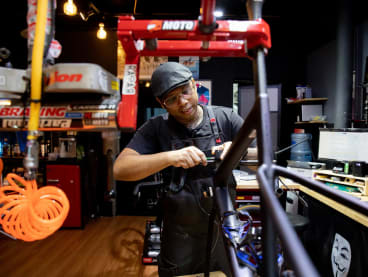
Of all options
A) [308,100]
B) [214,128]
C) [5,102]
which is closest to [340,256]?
[214,128]

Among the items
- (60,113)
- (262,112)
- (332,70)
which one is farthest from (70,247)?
(332,70)

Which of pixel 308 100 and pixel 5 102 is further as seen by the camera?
pixel 308 100

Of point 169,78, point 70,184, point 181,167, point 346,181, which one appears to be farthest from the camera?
point 70,184

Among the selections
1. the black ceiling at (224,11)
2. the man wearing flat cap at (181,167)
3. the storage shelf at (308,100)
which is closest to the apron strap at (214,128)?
the man wearing flat cap at (181,167)

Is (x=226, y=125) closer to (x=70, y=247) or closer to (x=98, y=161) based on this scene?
(x=70, y=247)

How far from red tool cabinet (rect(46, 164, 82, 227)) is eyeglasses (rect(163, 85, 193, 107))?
9.13 feet

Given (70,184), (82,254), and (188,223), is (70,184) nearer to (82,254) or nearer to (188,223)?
(82,254)

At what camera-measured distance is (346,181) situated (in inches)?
85.0

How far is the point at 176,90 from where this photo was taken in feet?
3.91

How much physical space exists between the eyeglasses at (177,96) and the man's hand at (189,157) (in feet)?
1.11

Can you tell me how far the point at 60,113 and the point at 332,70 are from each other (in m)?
4.00

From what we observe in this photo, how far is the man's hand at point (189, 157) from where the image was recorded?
95 centimetres

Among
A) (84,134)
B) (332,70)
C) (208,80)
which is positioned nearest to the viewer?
(332,70)

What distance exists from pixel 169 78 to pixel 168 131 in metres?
0.37
